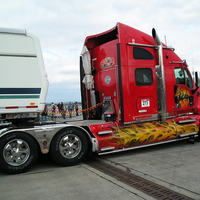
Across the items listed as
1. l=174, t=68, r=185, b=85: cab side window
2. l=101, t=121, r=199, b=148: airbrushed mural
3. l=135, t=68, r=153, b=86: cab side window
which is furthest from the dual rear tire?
l=174, t=68, r=185, b=85: cab side window

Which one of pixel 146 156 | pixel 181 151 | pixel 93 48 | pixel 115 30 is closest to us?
pixel 146 156

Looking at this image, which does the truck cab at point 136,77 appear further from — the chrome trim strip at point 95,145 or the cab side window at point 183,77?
the chrome trim strip at point 95,145

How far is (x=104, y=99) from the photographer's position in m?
7.28

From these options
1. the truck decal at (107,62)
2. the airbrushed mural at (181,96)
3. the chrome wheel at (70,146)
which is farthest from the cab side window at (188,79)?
the chrome wheel at (70,146)

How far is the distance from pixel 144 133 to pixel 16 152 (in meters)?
3.60

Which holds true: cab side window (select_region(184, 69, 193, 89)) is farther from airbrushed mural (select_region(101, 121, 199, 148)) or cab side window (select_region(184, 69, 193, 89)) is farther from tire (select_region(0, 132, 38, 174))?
tire (select_region(0, 132, 38, 174))

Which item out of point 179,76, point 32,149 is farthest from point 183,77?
point 32,149

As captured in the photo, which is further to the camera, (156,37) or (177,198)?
(156,37)

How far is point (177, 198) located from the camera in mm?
3547

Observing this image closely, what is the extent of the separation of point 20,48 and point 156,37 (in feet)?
13.8

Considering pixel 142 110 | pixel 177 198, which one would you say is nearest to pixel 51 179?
pixel 177 198

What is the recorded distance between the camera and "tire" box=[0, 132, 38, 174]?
4.88 metres

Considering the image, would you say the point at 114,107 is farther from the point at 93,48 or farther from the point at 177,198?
the point at 177,198

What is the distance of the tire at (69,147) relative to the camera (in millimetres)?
5402
